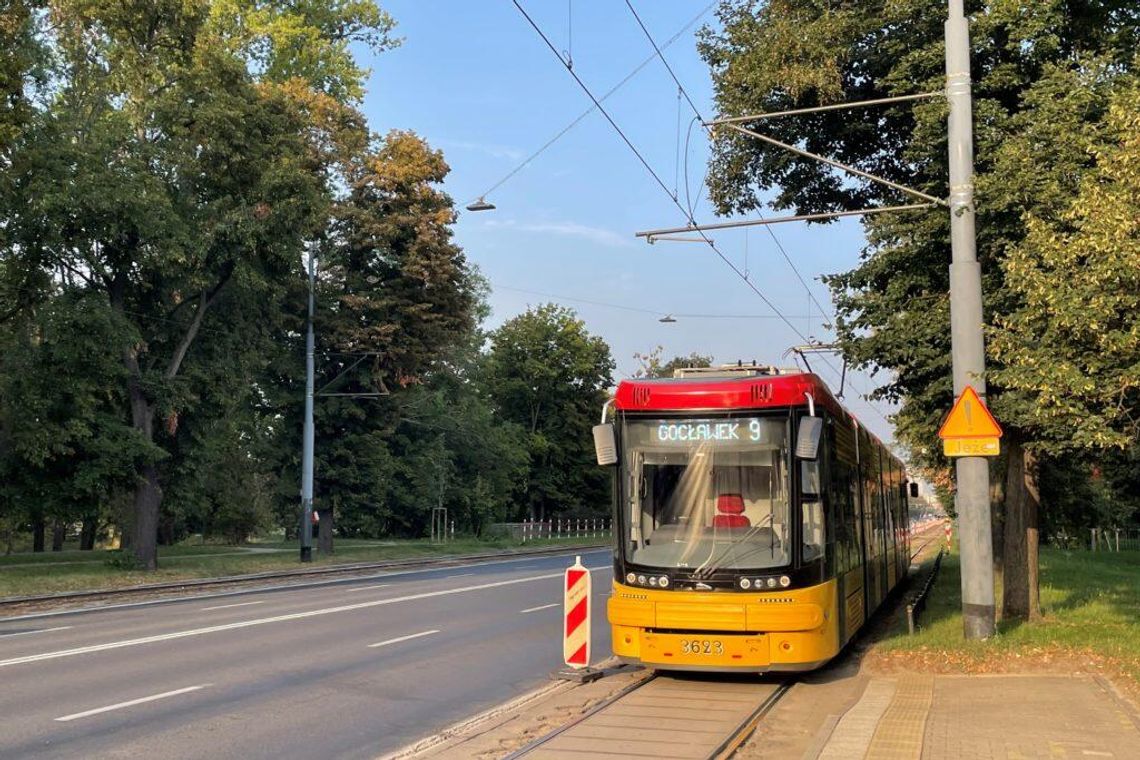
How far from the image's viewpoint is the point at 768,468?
10500 millimetres

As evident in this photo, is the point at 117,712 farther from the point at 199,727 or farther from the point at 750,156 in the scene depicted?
the point at 750,156

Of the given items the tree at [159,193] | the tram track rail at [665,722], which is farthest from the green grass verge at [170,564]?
the tram track rail at [665,722]

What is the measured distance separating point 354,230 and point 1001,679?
33867 mm

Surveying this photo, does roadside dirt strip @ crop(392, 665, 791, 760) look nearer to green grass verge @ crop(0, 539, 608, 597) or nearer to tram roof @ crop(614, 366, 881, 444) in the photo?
tram roof @ crop(614, 366, 881, 444)

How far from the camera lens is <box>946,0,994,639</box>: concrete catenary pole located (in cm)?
1228

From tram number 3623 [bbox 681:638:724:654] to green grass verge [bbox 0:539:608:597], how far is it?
18640 millimetres

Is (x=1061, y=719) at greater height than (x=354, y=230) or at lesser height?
lesser

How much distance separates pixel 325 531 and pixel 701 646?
102 ft

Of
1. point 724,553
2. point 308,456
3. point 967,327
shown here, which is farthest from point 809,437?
point 308,456

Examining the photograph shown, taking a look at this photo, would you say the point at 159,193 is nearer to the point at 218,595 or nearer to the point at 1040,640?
the point at 218,595

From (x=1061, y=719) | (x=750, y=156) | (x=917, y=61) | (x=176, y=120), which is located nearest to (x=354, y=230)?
(x=176, y=120)

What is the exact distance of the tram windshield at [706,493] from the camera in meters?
10.4

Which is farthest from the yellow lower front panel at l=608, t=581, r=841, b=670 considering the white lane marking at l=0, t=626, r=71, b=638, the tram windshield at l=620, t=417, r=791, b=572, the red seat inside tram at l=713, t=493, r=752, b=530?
the white lane marking at l=0, t=626, r=71, b=638

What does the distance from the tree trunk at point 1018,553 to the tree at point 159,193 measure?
21712mm
